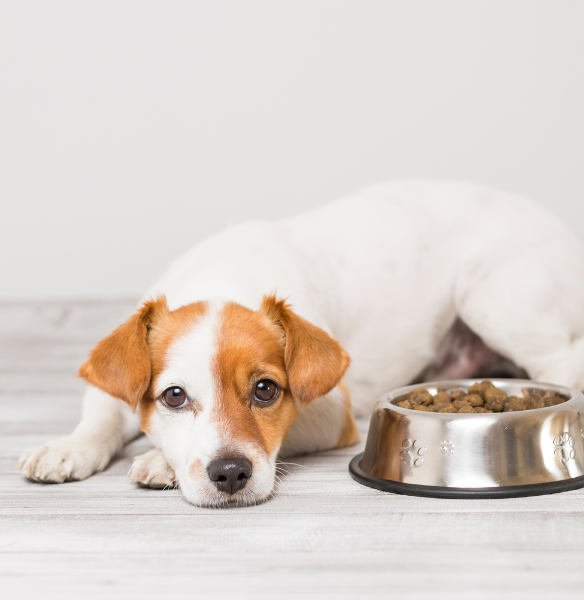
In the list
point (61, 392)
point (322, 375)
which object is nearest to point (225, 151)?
point (61, 392)

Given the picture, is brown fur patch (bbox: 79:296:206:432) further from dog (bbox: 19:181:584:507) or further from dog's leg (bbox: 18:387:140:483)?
dog's leg (bbox: 18:387:140:483)

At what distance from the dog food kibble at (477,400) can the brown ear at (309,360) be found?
28 centimetres

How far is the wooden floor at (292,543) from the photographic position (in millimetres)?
1481

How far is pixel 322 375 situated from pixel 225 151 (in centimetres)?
253

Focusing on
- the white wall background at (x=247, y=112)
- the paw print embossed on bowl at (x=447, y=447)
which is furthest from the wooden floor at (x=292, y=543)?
the white wall background at (x=247, y=112)

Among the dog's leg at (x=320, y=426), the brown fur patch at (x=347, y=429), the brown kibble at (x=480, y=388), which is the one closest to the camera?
the brown kibble at (x=480, y=388)

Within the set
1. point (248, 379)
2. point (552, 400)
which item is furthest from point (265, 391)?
point (552, 400)

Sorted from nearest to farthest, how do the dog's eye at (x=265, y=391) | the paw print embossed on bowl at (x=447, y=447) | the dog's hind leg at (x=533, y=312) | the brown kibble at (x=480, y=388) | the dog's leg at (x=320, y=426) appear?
the paw print embossed on bowl at (x=447, y=447) < the dog's eye at (x=265, y=391) < the brown kibble at (x=480, y=388) < the dog's leg at (x=320, y=426) < the dog's hind leg at (x=533, y=312)

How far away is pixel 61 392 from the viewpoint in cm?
398

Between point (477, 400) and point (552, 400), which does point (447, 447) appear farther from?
point (552, 400)

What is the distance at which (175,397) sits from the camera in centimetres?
209

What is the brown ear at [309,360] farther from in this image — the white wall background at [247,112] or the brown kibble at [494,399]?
the white wall background at [247,112]

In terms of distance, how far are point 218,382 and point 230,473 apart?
251 millimetres

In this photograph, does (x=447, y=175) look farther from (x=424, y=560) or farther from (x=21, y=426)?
(x=424, y=560)
